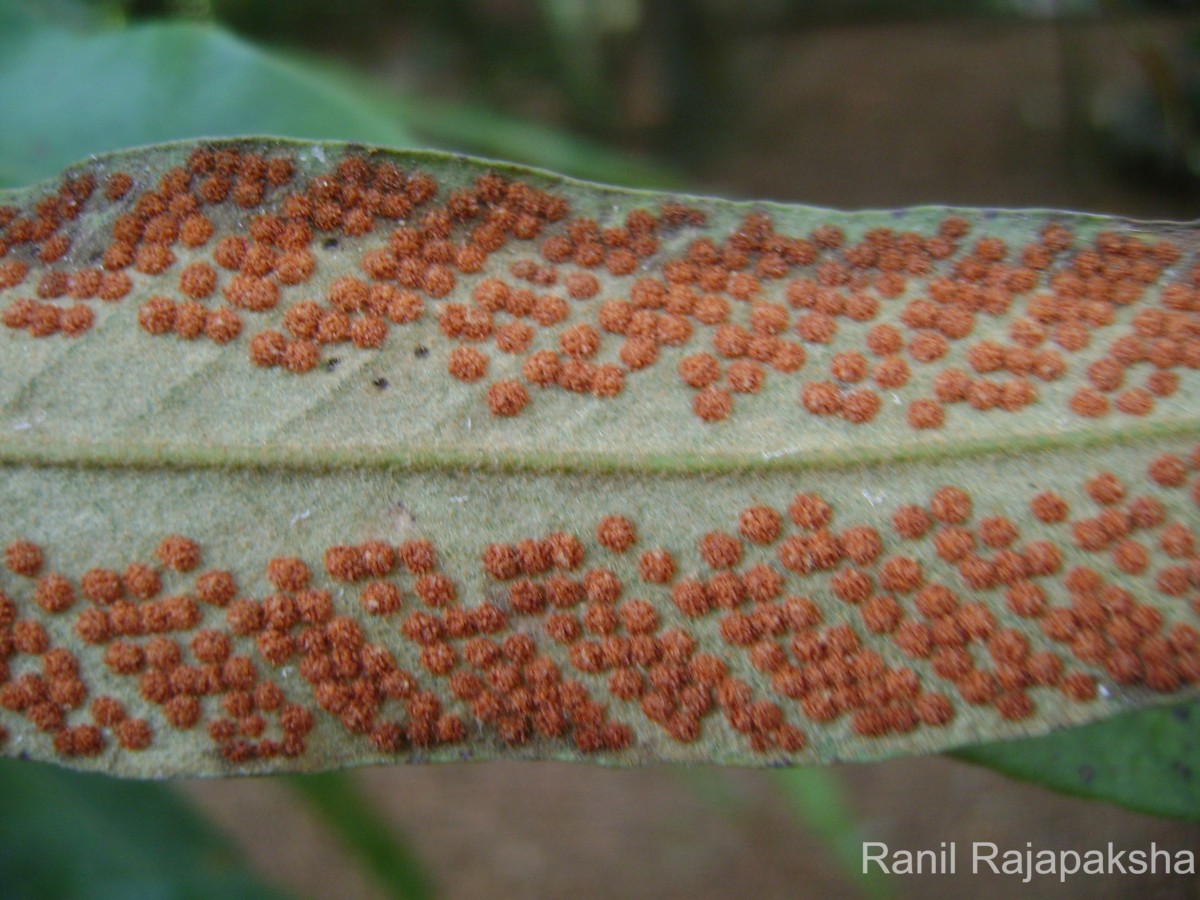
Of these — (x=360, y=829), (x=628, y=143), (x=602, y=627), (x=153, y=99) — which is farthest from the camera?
(x=628, y=143)

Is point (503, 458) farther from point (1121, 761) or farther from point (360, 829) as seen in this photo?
point (360, 829)

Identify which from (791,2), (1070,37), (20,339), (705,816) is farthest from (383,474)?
(791,2)

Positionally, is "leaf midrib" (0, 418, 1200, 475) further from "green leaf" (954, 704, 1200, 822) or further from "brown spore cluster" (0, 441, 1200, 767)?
"green leaf" (954, 704, 1200, 822)

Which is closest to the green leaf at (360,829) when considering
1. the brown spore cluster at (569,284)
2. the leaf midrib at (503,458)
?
the leaf midrib at (503,458)

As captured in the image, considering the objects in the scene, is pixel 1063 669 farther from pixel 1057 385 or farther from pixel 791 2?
pixel 791 2

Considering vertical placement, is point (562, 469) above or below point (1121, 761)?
above

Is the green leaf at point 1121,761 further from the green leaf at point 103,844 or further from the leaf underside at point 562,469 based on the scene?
the green leaf at point 103,844

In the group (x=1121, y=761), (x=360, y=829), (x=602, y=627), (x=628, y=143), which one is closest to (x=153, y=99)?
(x=602, y=627)
